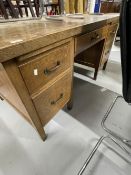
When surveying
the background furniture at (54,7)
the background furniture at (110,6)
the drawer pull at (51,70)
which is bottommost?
the drawer pull at (51,70)

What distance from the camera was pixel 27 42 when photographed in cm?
42

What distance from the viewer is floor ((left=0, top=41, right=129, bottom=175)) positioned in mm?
769

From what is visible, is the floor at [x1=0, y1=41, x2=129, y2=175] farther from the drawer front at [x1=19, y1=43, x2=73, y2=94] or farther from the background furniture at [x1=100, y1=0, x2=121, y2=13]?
the background furniture at [x1=100, y1=0, x2=121, y2=13]

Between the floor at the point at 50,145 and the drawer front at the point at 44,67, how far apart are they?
1.79 feet

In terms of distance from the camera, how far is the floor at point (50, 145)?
77 centimetres

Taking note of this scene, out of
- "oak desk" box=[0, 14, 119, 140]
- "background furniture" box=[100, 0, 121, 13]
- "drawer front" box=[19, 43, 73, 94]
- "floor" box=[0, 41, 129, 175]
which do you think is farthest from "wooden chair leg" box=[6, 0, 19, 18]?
"background furniture" box=[100, 0, 121, 13]

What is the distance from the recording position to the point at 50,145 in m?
0.89

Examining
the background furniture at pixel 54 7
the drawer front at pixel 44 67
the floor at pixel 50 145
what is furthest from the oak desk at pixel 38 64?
Result: the background furniture at pixel 54 7

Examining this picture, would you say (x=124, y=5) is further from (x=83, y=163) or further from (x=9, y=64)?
(x=83, y=163)

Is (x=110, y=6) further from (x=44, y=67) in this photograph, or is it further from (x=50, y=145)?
(x=50, y=145)

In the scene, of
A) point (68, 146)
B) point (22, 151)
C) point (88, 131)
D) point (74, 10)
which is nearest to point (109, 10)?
point (74, 10)

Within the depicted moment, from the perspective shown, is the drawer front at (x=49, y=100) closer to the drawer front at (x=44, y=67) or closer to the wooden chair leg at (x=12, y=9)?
the drawer front at (x=44, y=67)

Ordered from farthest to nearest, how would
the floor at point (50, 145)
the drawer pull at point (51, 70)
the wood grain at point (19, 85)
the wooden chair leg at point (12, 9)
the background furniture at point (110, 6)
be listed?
the background furniture at point (110, 6) → the wooden chair leg at point (12, 9) → the floor at point (50, 145) → the drawer pull at point (51, 70) → the wood grain at point (19, 85)

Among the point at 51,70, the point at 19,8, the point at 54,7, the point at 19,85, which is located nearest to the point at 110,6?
the point at 54,7
